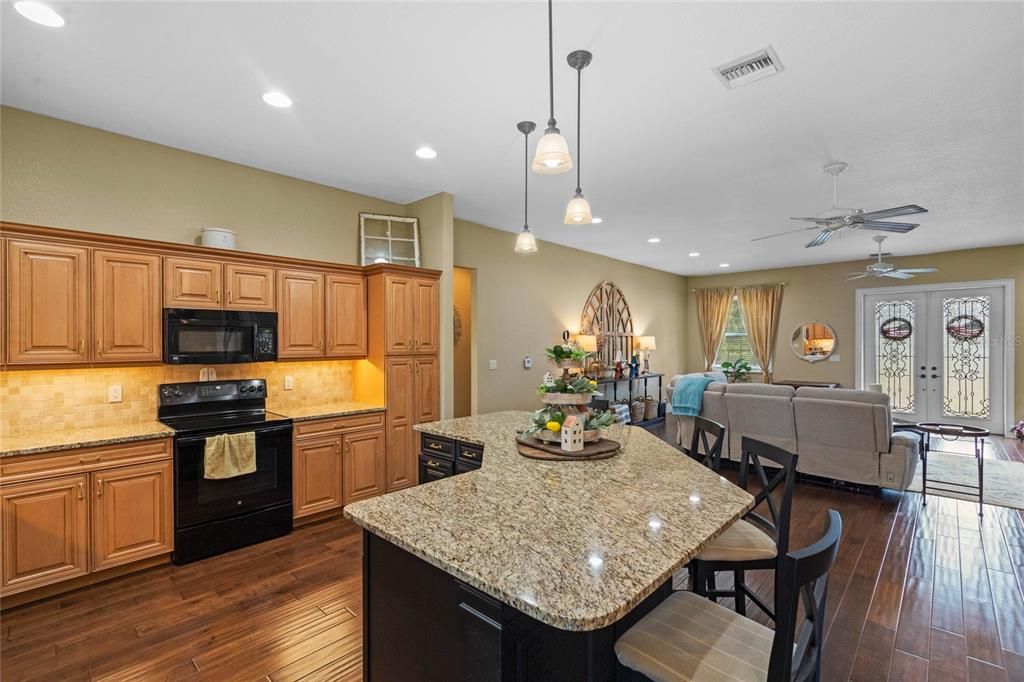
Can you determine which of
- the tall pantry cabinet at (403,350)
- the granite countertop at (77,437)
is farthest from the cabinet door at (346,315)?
the granite countertop at (77,437)

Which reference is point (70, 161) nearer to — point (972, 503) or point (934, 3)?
point (934, 3)

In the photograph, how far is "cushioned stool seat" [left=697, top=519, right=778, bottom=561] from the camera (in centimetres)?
190

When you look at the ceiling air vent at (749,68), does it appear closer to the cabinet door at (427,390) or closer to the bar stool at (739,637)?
the bar stool at (739,637)

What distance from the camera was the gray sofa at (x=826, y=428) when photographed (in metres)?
4.27

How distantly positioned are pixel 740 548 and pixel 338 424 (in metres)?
3.06

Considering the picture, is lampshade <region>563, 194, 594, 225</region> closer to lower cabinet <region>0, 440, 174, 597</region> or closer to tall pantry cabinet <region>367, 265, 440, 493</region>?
tall pantry cabinet <region>367, 265, 440, 493</region>

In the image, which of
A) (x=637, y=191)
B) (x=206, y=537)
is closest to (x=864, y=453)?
(x=637, y=191)

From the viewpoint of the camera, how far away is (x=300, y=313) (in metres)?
3.93

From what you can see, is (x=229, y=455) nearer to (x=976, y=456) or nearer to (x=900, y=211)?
(x=900, y=211)

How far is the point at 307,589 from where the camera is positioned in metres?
2.84

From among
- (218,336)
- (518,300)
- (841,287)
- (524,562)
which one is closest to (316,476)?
(218,336)

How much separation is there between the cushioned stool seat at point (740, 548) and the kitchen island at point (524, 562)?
0.24m

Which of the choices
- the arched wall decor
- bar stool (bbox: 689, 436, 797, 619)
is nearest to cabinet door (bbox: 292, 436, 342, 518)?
bar stool (bbox: 689, 436, 797, 619)

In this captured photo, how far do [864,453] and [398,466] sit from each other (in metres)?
4.26
